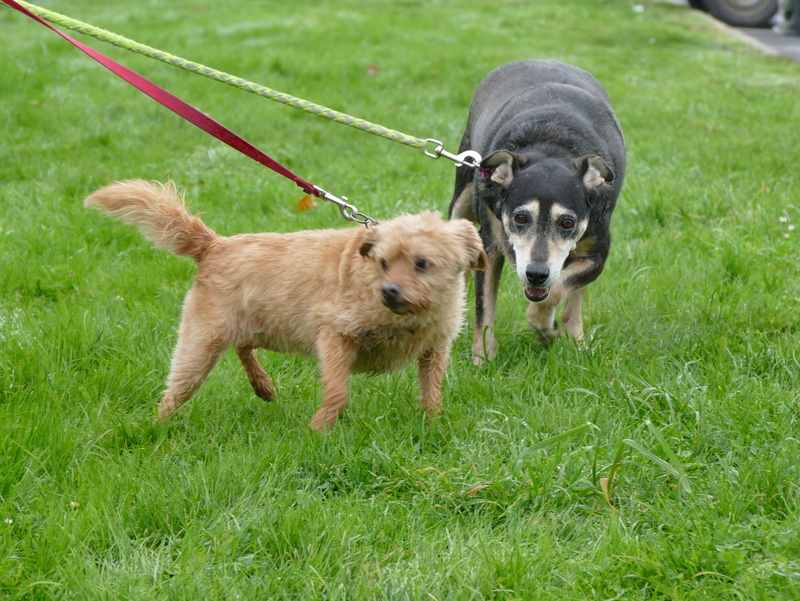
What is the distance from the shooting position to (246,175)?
7.81 m

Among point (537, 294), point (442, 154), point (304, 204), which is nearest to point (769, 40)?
point (304, 204)

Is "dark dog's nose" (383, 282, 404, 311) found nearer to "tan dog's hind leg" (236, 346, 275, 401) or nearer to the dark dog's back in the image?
"tan dog's hind leg" (236, 346, 275, 401)

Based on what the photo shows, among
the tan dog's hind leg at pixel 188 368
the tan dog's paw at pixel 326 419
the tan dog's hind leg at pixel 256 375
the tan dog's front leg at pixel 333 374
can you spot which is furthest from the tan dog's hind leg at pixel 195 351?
the tan dog's paw at pixel 326 419

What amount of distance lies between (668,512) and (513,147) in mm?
2661

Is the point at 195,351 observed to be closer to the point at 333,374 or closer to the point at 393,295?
the point at 333,374

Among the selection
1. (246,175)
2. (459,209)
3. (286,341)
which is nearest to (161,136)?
(246,175)

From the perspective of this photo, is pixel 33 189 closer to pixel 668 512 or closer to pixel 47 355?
pixel 47 355

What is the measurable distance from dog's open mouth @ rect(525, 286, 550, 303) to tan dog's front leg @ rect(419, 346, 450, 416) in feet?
2.64

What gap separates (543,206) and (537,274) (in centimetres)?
39

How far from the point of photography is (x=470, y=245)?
3.84 meters

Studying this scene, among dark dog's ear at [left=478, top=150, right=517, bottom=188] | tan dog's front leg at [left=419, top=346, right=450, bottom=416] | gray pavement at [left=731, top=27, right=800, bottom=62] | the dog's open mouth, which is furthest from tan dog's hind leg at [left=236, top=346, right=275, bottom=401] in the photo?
gray pavement at [left=731, top=27, right=800, bottom=62]

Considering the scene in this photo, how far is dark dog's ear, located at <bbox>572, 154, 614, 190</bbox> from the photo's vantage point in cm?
466

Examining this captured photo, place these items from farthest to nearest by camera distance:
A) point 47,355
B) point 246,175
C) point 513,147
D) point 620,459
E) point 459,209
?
point 246,175, point 459,209, point 513,147, point 47,355, point 620,459

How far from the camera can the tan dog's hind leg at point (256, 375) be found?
428cm
